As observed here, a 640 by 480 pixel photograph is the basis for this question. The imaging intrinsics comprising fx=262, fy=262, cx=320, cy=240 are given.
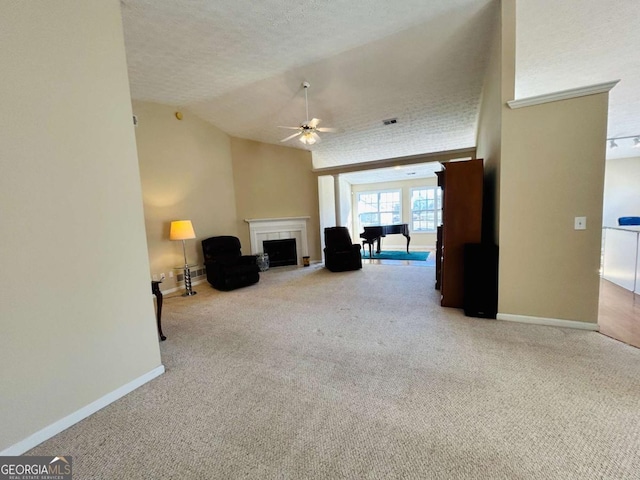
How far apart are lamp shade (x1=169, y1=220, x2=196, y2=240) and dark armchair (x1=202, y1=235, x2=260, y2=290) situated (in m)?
0.63

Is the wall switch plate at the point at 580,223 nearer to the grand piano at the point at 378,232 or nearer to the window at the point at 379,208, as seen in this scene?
the grand piano at the point at 378,232

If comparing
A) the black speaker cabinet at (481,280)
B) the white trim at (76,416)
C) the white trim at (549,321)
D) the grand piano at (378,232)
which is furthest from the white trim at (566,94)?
the grand piano at (378,232)

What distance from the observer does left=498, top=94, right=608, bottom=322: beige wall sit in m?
2.40

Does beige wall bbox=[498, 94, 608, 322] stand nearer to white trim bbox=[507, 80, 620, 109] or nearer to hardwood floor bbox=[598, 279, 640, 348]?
white trim bbox=[507, 80, 620, 109]

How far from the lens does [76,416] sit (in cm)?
164

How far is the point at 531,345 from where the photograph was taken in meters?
2.31

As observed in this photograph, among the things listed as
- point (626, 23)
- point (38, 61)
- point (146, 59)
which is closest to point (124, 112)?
point (38, 61)

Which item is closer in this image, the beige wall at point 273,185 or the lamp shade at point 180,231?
the lamp shade at point 180,231

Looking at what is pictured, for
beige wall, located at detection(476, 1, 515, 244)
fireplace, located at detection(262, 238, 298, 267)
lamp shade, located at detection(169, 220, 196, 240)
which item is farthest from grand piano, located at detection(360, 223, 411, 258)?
lamp shade, located at detection(169, 220, 196, 240)

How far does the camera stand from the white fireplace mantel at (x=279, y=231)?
6117mm

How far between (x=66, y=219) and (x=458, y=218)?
11.8ft

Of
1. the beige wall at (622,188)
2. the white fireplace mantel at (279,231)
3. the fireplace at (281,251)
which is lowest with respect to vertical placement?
the fireplace at (281,251)

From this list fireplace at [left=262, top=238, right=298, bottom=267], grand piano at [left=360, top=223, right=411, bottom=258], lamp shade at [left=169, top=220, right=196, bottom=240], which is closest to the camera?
lamp shade at [left=169, top=220, right=196, bottom=240]

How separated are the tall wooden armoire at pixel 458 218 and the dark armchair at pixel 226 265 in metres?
3.18
